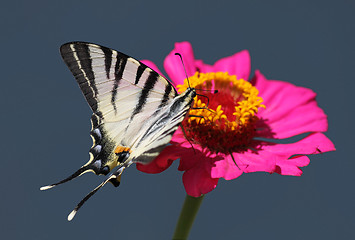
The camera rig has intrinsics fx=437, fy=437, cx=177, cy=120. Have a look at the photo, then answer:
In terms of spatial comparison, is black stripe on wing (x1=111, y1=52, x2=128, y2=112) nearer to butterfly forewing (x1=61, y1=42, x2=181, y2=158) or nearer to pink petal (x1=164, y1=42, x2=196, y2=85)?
butterfly forewing (x1=61, y1=42, x2=181, y2=158)

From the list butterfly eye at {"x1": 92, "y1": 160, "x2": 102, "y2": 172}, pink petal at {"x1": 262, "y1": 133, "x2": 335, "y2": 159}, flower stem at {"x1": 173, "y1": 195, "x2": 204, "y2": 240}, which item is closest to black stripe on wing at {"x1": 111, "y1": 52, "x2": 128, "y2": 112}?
butterfly eye at {"x1": 92, "y1": 160, "x2": 102, "y2": 172}

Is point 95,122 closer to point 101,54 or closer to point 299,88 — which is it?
point 101,54

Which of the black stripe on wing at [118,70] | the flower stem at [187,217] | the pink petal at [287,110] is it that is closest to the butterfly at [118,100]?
the black stripe on wing at [118,70]

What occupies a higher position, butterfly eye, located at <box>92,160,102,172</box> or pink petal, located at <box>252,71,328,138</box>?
pink petal, located at <box>252,71,328,138</box>

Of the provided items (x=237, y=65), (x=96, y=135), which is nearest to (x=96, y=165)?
(x=96, y=135)

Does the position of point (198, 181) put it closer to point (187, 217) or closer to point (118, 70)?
point (187, 217)

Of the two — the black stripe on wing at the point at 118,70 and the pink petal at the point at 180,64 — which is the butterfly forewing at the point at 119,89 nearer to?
the black stripe on wing at the point at 118,70
